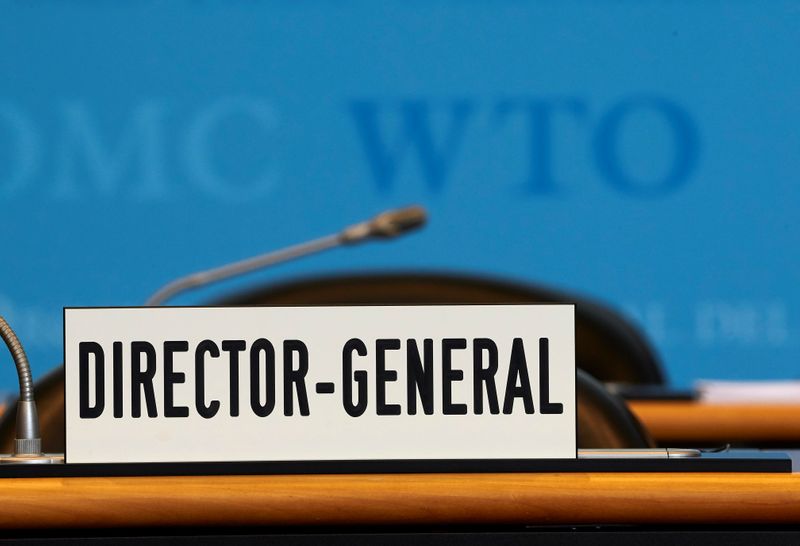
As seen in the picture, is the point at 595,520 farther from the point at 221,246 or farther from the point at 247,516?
the point at 221,246

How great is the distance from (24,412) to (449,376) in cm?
31

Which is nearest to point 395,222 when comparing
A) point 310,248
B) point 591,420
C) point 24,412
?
point 310,248

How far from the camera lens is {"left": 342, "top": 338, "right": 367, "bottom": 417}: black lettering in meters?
0.90

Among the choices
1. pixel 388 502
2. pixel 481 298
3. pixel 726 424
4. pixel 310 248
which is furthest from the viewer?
pixel 481 298

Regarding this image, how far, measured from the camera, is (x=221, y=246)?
3.74m

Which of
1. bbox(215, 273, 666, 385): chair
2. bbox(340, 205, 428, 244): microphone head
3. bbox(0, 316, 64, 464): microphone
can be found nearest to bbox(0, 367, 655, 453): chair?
bbox(0, 316, 64, 464): microphone

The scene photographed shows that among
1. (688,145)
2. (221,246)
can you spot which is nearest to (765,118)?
(688,145)

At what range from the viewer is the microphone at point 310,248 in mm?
1982

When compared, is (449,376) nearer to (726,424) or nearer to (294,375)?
(294,375)

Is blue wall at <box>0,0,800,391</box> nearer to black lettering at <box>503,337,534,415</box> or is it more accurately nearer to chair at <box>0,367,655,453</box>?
chair at <box>0,367,655,453</box>

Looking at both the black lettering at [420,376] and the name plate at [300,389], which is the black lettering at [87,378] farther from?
the black lettering at [420,376]

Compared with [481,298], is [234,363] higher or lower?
lower

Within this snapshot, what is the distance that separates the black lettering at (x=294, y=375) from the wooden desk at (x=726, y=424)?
145 cm

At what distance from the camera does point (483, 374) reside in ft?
3.00
